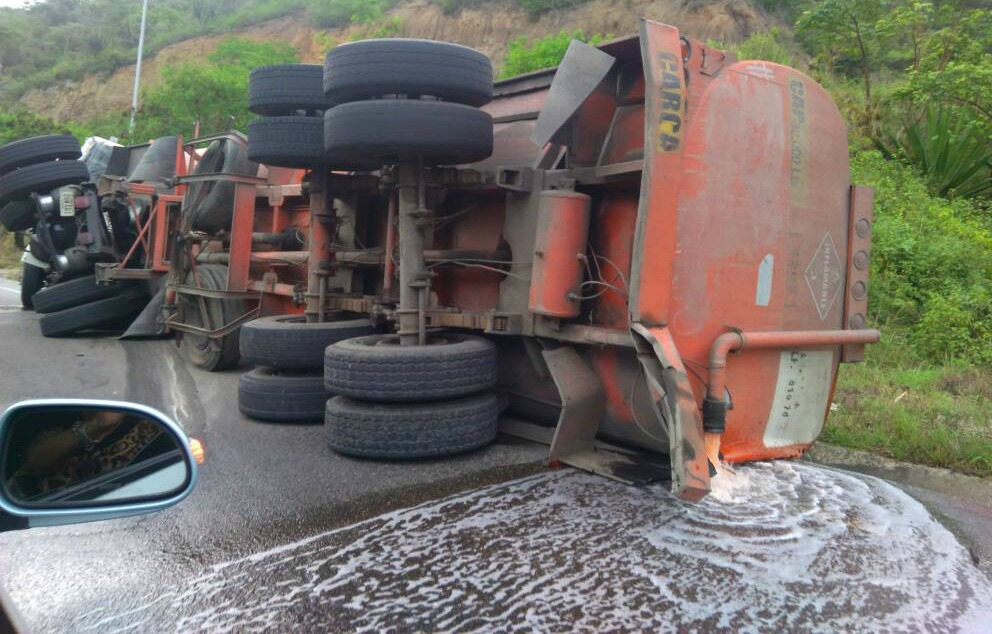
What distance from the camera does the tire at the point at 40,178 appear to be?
877 cm

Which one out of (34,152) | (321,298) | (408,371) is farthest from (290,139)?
(34,152)

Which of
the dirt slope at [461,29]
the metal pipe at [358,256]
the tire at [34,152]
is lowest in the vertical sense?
the metal pipe at [358,256]

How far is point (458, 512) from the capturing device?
345cm

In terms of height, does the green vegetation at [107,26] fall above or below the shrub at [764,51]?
above

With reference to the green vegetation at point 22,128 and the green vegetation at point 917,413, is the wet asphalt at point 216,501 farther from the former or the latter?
the green vegetation at point 22,128

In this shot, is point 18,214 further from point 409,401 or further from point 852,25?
point 852,25

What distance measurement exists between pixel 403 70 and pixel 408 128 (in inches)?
13.2

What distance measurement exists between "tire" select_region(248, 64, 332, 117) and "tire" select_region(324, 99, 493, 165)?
1.15m

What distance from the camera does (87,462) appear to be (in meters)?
1.52

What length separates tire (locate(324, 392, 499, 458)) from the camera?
4180 millimetres

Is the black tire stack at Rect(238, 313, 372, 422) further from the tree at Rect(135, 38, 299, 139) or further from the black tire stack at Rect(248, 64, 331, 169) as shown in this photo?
the tree at Rect(135, 38, 299, 139)

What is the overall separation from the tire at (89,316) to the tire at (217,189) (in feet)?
6.93

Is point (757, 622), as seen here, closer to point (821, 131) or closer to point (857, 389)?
point (821, 131)

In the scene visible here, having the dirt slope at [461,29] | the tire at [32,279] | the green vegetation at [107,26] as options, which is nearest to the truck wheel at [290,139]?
the tire at [32,279]
